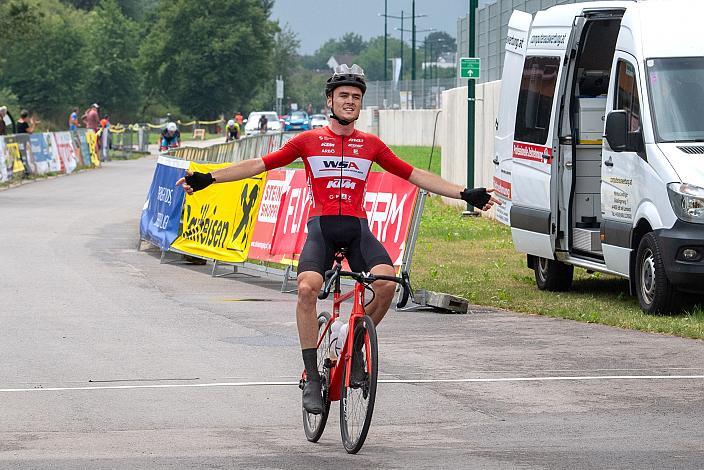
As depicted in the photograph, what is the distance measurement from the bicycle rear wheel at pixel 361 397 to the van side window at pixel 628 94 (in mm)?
6796

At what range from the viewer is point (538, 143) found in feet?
53.3

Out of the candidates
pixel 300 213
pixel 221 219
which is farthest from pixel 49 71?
pixel 300 213

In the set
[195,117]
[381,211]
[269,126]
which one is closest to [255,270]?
[381,211]

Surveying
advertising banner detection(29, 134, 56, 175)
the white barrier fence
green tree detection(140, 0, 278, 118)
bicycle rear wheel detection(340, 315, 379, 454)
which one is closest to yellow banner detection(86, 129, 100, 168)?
advertising banner detection(29, 134, 56, 175)

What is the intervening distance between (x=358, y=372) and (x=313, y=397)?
360mm

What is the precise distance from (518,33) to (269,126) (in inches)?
2713

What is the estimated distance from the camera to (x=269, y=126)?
85938 millimetres

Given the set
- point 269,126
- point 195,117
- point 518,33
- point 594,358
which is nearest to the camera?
point 594,358

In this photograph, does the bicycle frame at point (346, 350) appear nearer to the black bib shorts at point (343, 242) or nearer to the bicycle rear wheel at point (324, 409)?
the bicycle rear wheel at point (324, 409)

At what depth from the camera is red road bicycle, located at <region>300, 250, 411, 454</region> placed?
25.6ft

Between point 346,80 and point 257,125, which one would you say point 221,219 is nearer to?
point 346,80

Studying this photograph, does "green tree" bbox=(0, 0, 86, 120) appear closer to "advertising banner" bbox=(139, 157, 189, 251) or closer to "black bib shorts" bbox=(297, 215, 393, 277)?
"advertising banner" bbox=(139, 157, 189, 251)

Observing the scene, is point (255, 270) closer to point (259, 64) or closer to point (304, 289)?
point (304, 289)

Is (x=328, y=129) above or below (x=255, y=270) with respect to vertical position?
above
